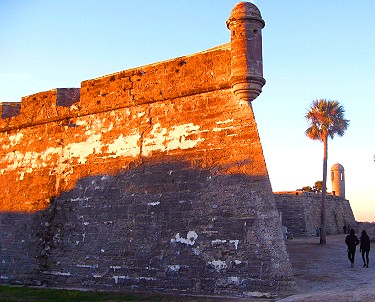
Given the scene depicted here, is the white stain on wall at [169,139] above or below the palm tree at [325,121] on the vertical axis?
below

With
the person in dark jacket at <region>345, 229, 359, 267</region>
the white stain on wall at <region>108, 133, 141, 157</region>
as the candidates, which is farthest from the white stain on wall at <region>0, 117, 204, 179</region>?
the person in dark jacket at <region>345, 229, 359, 267</region>

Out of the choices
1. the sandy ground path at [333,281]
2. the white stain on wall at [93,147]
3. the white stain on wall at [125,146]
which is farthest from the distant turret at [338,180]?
the white stain on wall at [125,146]

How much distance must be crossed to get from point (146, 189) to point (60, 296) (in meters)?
2.98

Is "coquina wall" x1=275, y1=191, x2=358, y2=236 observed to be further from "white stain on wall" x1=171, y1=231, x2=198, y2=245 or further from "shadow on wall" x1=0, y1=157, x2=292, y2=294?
"white stain on wall" x1=171, y1=231, x2=198, y2=245

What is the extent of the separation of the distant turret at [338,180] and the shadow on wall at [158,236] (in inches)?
1420

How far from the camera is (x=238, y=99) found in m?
A: 9.87

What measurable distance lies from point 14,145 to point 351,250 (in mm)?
10619

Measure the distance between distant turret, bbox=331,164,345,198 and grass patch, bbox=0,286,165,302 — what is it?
37221 mm

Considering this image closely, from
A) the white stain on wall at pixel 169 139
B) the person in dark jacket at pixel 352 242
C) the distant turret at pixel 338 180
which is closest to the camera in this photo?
the white stain on wall at pixel 169 139

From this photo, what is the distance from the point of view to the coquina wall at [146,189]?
9.24m

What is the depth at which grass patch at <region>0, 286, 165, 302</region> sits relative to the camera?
364 inches

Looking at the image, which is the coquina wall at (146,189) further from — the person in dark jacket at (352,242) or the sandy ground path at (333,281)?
the person in dark jacket at (352,242)

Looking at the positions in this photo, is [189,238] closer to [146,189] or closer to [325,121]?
[146,189]

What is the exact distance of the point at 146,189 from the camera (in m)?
10.7
